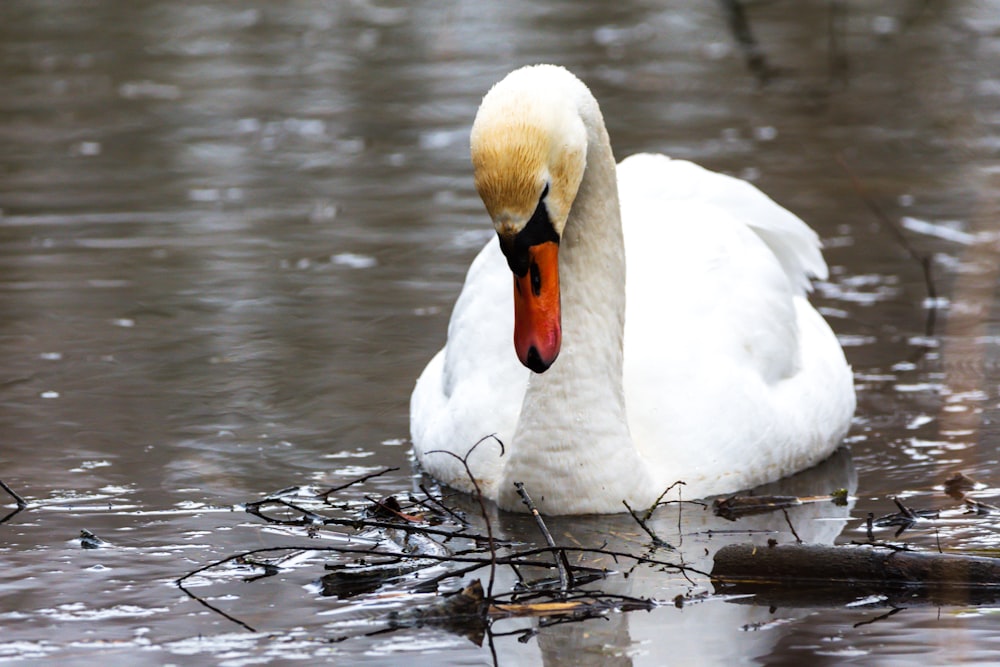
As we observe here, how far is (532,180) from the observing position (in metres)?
5.86

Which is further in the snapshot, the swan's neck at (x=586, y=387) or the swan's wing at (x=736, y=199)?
the swan's wing at (x=736, y=199)

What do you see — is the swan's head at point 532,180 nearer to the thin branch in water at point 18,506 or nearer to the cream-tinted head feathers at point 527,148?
the cream-tinted head feathers at point 527,148

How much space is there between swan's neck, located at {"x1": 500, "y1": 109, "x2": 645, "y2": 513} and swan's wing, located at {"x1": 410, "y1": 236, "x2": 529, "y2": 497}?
1.09 feet

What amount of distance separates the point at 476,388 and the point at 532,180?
1.45 m

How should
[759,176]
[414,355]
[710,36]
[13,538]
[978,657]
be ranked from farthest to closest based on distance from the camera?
1. [710,36]
2. [759,176]
3. [414,355]
4. [13,538]
5. [978,657]

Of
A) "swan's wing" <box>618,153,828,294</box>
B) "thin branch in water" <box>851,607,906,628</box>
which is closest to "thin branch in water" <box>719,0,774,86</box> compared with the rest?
"thin branch in water" <box>851,607,906,628</box>

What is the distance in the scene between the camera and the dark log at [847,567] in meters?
5.42

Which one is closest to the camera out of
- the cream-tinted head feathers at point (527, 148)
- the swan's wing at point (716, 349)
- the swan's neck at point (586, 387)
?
the cream-tinted head feathers at point (527, 148)

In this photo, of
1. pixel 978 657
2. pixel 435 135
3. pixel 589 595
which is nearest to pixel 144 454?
pixel 589 595

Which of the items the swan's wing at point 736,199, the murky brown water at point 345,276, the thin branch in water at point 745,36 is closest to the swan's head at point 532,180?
the murky brown water at point 345,276

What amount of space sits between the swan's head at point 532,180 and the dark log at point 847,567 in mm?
917

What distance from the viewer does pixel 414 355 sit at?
29.6ft

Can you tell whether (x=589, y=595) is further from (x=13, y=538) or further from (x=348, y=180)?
(x=348, y=180)

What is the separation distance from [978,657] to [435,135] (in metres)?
10.5
